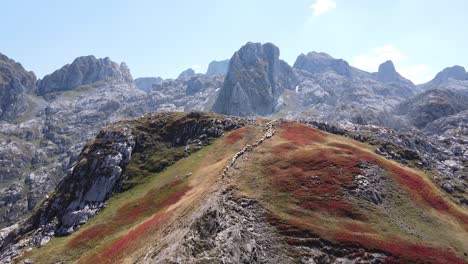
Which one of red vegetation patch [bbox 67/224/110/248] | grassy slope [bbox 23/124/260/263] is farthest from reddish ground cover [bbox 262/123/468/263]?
red vegetation patch [bbox 67/224/110/248]

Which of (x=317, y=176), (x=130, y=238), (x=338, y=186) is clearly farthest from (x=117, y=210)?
(x=338, y=186)

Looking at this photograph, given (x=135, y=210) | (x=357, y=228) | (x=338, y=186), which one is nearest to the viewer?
(x=357, y=228)

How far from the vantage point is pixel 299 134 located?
9806 centimetres

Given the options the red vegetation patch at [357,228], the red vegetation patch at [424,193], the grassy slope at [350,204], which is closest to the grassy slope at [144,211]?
the grassy slope at [350,204]

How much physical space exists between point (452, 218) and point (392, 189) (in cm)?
1061

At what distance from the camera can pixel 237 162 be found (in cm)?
7831

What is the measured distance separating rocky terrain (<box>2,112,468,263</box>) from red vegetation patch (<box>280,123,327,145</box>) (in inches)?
19.3

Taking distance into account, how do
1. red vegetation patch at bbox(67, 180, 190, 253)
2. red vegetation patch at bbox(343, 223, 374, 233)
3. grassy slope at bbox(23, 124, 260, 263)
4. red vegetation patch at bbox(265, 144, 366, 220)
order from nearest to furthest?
red vegetation patch at bbox(343, 223, 374, 233) → red vegetation patch at bbox(265, 144, 366, 220) → grassy slope at bbox(23, 124, 260, 263) → red vegetation patch at bbox(67, 180, 190, 253)

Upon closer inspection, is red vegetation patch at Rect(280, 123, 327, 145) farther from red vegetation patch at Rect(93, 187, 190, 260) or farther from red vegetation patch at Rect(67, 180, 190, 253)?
red vegetation patch at Rect(93, 187, 190, 260)

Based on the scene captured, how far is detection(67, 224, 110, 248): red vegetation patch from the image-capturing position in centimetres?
7988

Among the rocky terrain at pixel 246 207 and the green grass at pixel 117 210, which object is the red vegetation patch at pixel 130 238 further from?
the green grass at pixel 117 210

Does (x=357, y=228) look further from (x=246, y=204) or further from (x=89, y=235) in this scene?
(x=89, y=235)

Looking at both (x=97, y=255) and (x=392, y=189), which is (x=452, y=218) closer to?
(x=392, y=189)

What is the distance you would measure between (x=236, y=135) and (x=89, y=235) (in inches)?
1735
